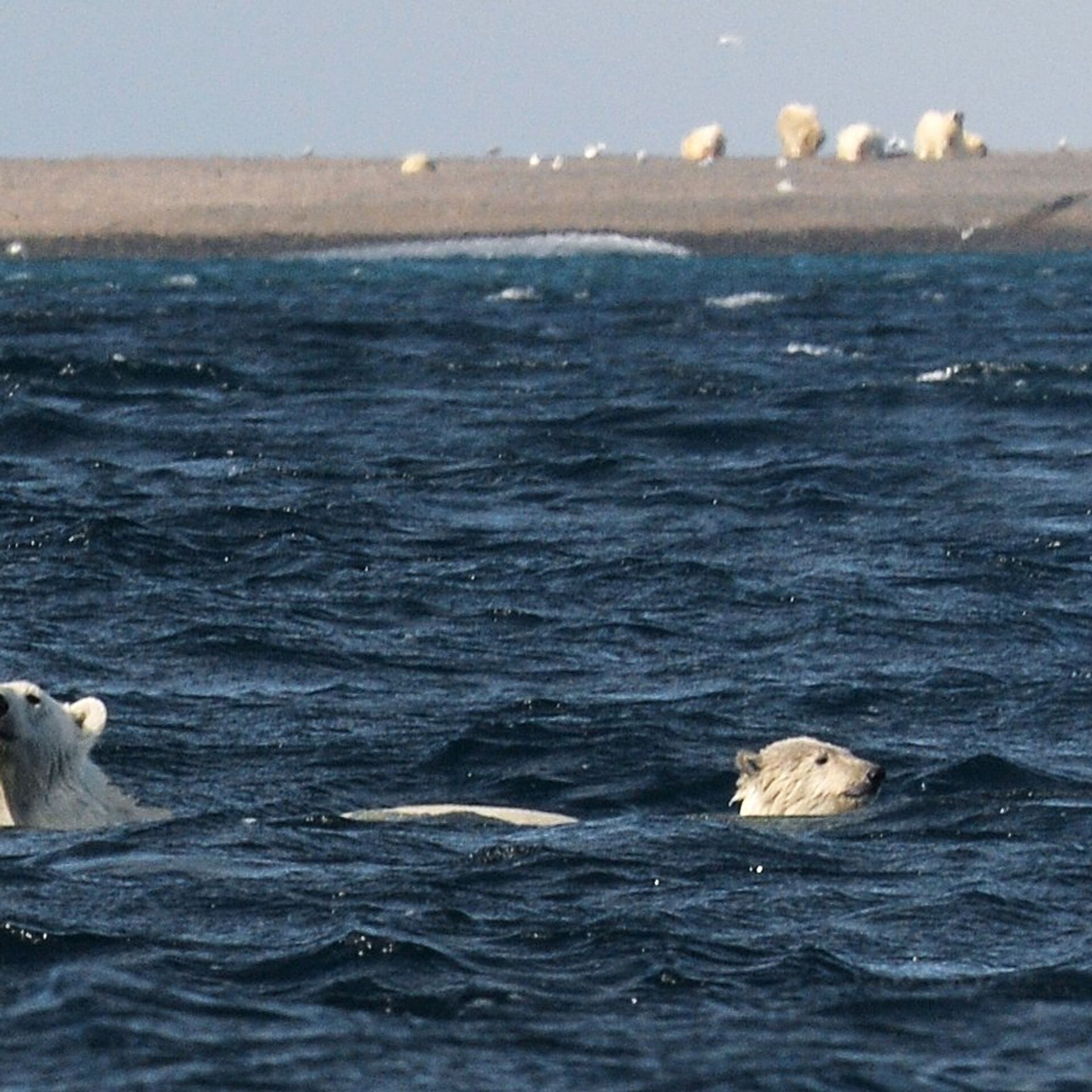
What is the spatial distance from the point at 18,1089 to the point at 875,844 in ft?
14.5

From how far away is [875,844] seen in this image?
9750mm

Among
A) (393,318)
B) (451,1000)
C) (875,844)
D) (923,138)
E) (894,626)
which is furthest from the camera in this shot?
(923,138)

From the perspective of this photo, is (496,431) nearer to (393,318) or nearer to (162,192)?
(393,318)

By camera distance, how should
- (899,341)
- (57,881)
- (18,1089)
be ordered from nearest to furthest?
(18,1089), (57,881), (899,341)

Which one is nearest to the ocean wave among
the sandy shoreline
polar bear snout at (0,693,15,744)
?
polar bear snout at (0,693,15,744)

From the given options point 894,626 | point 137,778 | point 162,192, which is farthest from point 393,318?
point 162,192

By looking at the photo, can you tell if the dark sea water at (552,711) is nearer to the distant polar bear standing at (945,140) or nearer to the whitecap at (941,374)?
the whitecap at (941,374)

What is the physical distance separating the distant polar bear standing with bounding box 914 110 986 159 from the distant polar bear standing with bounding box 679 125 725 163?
784 centimetres

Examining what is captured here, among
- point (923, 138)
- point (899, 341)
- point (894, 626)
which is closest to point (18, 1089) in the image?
point (894, 626)

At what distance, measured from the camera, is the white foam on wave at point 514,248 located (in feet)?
256

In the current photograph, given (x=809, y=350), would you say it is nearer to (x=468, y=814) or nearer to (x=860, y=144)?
(x=468, y=814)

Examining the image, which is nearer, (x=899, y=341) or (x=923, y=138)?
(x=899, y=341)

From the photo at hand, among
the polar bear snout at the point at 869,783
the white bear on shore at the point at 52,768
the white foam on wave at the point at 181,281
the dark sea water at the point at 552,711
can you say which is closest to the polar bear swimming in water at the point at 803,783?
the polar bear snout at the point at 869,783

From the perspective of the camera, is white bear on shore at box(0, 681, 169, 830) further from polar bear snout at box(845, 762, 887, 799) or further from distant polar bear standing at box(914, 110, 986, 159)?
distant polar bear standing at box(914, 110, 986, 159)
